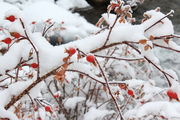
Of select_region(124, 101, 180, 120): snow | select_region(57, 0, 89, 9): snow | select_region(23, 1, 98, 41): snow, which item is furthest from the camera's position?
select_region(57, 0, 89, 9): snow

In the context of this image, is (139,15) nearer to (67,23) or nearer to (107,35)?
(67,23)

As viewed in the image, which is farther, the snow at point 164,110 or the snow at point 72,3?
the snow at point 72,3

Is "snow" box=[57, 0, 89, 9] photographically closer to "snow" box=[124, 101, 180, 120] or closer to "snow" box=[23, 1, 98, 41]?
"snow" box=[23, 1, 98, 41]

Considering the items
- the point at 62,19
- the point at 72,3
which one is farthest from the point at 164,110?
the point at 72,3

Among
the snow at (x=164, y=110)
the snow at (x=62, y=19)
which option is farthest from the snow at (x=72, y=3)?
the snow at (x=164, y=110)

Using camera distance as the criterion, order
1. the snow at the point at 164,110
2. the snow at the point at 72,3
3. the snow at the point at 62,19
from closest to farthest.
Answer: the snow at the point at 164,110
the snow at the point at 62,19
the snow at the point at 72,3

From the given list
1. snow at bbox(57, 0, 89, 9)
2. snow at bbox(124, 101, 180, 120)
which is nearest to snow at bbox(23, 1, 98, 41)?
snow at bbox(57, 0, 89, 9)

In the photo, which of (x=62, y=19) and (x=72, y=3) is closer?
(x=62, y=19)

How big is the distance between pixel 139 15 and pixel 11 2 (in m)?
2.35

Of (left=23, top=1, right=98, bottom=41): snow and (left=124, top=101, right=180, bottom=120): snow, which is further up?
(left=124, top=101, right=180, bottom=120): snow

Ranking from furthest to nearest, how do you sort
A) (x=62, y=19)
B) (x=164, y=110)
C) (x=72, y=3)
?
(x=72, y=3)
(x=62, y=19)
(x=164, y=110)

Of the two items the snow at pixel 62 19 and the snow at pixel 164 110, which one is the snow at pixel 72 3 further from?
the snow at pixel 164 110

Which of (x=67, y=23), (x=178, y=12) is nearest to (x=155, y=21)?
(x=67, y=23)

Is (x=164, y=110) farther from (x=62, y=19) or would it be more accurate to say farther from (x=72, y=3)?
(x=72, y=3)
